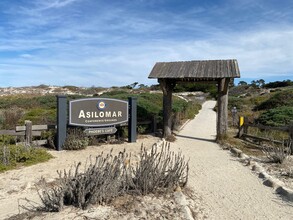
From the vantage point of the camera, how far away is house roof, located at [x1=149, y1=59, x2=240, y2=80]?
13348 mm

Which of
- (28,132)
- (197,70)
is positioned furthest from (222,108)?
(28,132)

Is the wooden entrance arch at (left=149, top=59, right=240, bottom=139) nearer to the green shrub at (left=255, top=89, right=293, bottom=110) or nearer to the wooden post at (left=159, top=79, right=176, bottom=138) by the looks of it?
the wooden post at (left=159, top=79, right=176, bottom=138)

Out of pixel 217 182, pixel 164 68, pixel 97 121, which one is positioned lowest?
pixel 217 182

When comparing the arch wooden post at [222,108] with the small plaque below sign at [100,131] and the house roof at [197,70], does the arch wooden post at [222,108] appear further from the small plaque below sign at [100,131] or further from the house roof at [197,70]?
the small plaque below sign at [100,131]

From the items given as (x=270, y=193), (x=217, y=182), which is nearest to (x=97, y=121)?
(x=217, y=182)

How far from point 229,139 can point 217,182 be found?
6748 mm

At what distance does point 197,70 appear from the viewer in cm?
1408

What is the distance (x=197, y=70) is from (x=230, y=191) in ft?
27.5

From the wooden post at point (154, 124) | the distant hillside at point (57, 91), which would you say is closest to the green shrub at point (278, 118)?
the wooden post at point (154, 124)

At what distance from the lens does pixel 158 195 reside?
A: 5641 millimetres

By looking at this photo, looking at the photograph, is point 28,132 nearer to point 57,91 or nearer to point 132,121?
point 132,121

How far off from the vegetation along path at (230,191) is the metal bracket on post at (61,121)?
480 cm

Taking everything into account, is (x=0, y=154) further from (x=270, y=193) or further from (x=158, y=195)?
(x=270, y=193)

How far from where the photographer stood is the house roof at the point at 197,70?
1335 cm
